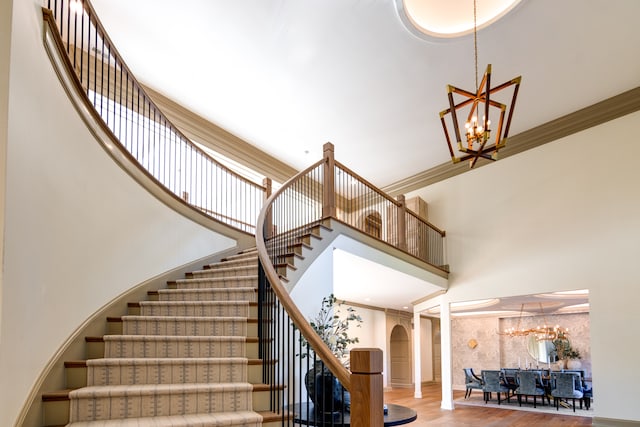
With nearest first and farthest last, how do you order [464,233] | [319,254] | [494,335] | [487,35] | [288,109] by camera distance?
[319,254] < [487,35] < [288,109] < [464,233] < [494,335]

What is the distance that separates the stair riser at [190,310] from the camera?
12.4 feet

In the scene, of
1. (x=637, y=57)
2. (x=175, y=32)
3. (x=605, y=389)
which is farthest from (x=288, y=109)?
(x=605, y=389)

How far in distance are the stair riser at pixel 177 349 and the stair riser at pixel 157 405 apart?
18.5 inches

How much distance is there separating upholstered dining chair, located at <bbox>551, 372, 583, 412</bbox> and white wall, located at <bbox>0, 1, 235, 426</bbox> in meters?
8.55

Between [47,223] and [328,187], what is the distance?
3740 mm

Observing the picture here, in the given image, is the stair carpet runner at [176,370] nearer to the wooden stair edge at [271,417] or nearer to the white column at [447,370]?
the wooden stair edge at [271,417]

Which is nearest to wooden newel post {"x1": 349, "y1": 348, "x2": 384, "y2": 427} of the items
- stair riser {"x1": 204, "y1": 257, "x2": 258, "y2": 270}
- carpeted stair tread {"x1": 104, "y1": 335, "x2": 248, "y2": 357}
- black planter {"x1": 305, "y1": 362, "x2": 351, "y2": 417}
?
black planter {"x1": 305, "y1": 362, "x2": 351, "y2": 417}

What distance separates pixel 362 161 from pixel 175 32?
5.10m

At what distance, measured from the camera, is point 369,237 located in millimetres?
6434

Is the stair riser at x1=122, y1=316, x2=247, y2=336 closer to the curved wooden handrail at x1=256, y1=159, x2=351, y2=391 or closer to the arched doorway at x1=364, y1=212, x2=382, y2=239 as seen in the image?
the curved wooden handrail at x1=256, y1=159, x2=351, y2=391

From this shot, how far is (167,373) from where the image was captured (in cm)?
290

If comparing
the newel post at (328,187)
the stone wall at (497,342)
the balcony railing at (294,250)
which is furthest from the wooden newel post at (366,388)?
the stone wall at (497,342)

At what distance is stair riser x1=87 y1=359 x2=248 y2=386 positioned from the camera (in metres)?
2.81

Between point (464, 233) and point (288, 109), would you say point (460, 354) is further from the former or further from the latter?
point (288, 109)
